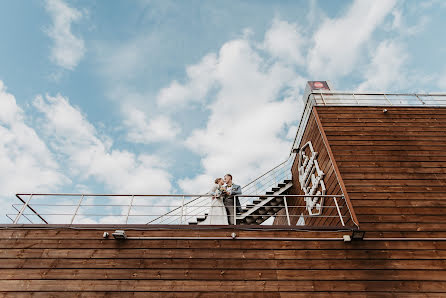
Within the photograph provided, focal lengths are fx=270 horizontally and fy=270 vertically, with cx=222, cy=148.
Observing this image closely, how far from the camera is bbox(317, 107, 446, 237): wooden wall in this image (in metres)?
6.46

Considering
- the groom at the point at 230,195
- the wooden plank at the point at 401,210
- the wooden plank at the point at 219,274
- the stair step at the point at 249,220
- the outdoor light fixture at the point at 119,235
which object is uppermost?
the stair step at the point at 249,220

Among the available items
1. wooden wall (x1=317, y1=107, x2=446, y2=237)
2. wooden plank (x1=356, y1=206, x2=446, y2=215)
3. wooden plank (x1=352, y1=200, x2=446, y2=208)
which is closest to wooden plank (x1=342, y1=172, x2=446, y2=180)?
wooden wall (x1=317, y1=107, x2=446, y2=237)

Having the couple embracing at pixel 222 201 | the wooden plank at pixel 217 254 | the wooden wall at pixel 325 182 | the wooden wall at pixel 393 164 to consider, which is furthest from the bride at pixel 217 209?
the wooden wall at pixel 393 164

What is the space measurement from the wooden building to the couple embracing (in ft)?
2.90

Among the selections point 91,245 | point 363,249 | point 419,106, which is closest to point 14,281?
point 91,245

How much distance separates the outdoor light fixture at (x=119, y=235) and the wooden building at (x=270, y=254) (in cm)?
13

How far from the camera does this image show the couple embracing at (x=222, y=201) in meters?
7.09

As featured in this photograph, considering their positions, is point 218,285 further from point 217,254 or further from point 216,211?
point 216,211

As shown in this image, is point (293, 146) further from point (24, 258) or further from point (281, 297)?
point (24, 258)

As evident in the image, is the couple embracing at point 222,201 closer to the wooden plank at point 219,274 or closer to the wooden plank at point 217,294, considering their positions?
the wooden plank at point 219,274

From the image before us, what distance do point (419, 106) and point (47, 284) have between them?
11.8 meters

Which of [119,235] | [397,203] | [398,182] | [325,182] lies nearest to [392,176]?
[398,182]

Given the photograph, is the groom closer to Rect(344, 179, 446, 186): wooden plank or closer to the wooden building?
the wooden building

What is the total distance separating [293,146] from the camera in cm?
1149
